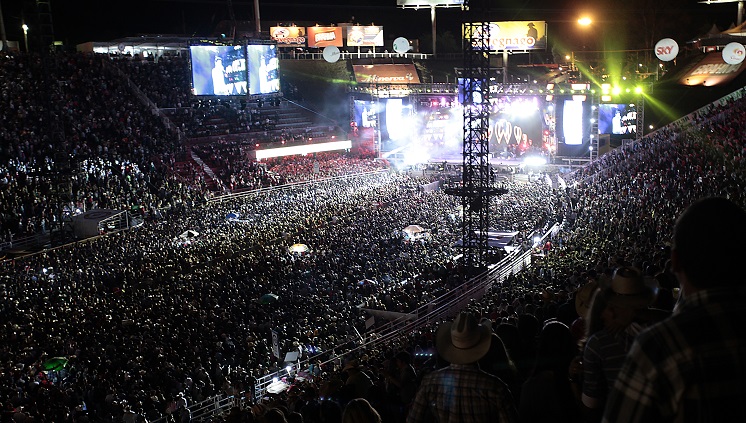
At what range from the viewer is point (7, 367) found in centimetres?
1233

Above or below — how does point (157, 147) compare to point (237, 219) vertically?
above

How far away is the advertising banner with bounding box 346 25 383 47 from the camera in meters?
52.1

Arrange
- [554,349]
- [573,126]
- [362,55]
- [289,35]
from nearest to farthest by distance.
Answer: [554,349] < [573,126] < [362,55] < [289,35]

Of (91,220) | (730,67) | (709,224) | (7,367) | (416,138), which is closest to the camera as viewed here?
(709,224)

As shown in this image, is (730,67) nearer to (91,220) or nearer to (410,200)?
(410,200)

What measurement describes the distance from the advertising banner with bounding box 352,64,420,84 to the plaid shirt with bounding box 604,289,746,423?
1943 inches

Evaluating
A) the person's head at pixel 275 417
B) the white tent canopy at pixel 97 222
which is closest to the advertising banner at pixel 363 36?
the white tent canopy at pixel 97 222

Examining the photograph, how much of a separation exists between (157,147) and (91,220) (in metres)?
9.56

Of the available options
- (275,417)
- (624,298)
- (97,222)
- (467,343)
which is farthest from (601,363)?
(97,222)

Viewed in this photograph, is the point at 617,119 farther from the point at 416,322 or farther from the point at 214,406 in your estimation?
the point at 214,406

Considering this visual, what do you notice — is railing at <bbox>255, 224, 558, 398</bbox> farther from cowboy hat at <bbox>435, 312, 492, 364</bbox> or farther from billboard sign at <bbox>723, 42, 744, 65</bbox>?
billboard sign at <bbox>723, 42, 744, 65</bbox>

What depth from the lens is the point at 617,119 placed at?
36.5 metres

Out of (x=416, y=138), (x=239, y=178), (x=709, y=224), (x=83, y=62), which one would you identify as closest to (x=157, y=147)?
(x=239, y=178)

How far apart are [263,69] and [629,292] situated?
39.4 m
